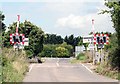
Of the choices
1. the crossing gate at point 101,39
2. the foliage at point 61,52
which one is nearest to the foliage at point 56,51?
the foliage at point 61,52

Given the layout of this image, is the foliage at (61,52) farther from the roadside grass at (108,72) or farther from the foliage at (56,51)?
the roadside grass at (108,72)

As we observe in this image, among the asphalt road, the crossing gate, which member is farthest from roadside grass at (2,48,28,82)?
the crossing gate

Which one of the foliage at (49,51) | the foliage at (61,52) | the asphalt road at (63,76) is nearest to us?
the asphalt road at (63,76)

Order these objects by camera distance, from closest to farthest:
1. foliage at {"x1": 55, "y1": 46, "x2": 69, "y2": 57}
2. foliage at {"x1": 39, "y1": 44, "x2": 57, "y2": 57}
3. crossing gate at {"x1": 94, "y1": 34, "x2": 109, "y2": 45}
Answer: crossing gate at {"x1": 94, "y1": 34, "x2": 109, "y2": 45} < foliage at {"x1": 55, "y1": 46, "x2": 69, "y2": 57} < foliage at {"x1": 39, "y1": 44, "x2": 57, "y2": 57}

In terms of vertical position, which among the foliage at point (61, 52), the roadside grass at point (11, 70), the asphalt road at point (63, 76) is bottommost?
the asphalt road at point (63, 76)

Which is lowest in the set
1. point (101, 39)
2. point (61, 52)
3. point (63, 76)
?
point (63, 76)

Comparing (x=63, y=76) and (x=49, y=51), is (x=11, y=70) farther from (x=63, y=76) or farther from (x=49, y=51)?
(x=49, y=51)

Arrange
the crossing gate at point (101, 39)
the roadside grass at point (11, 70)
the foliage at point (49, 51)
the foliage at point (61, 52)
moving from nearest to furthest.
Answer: the roadside grass at point (11, 70) < the crossing gate at point (101, 39) < the foliage at point (61, 52) < the foliage at point (49, 51)

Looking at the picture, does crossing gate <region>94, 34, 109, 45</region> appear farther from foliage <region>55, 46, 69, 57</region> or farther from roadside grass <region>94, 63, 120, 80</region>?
foliage <region>55, 46, 69, 57</region>

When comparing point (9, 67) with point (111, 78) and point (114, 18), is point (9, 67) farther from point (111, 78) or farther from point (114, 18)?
point (114, 18)

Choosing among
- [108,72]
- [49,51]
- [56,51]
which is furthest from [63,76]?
[49,51]

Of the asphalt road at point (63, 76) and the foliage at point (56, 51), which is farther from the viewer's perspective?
the foliage at point (56, 51)

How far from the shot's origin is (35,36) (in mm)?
51281

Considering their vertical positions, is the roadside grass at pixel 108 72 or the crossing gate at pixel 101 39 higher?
the crossing gate at pixel 101 39
